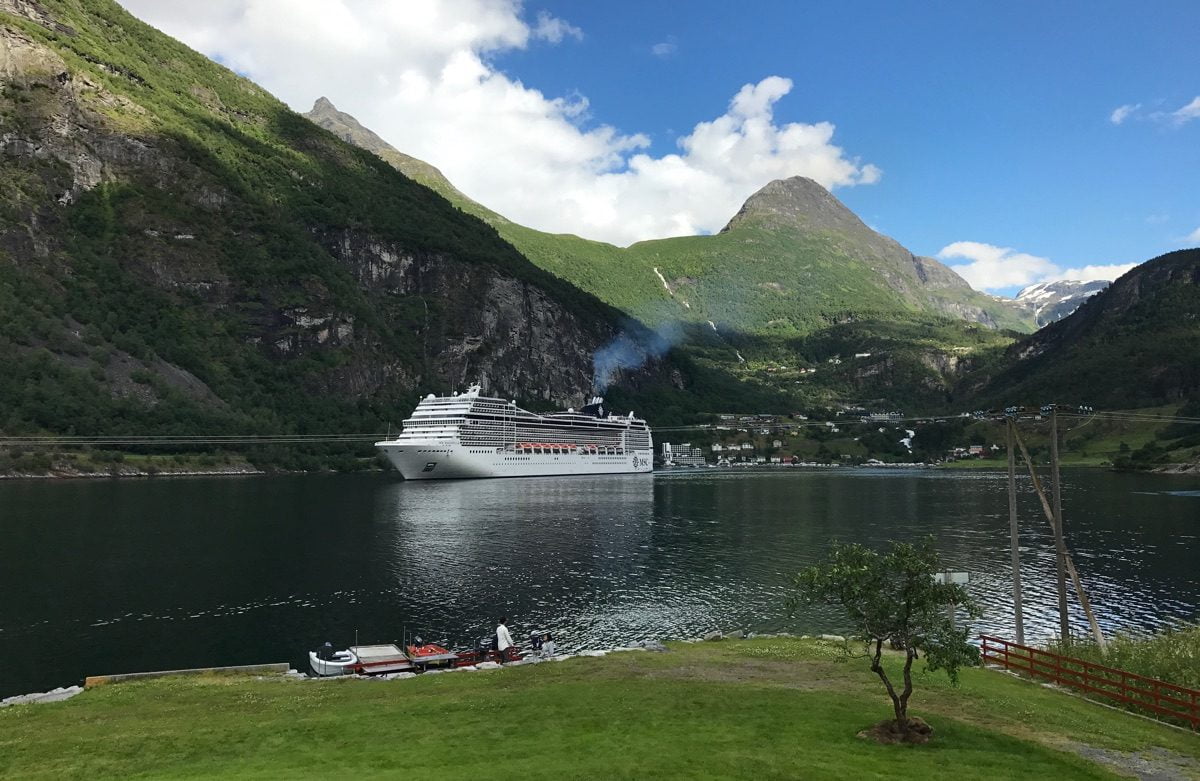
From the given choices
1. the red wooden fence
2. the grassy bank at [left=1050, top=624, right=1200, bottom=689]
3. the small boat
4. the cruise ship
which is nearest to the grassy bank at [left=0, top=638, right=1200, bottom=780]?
the red wooden fence

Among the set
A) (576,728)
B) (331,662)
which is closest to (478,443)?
(331,662)

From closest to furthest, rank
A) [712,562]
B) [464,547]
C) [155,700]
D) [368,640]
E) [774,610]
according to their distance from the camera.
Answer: [155,700] < [368,640] < [774,610] < [712,562] < [464,547]

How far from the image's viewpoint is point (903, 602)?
20844mm

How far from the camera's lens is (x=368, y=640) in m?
40.0

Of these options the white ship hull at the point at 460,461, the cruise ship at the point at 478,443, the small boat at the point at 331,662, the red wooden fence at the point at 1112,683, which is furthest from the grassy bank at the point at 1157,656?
the cruise ship at the point at 478,443

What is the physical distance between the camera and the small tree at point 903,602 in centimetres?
2030

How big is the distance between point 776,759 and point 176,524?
3109 inches

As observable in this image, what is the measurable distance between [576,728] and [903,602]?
10.2 m

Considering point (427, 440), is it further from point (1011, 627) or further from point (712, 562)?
point (1011, 627)

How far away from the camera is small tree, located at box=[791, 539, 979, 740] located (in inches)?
799

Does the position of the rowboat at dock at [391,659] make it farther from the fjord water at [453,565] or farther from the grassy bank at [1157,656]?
the grassy bank at [1157,656]

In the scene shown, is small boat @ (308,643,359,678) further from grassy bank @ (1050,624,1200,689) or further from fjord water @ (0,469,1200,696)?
grassy bank @ (1050,624,1200,689)

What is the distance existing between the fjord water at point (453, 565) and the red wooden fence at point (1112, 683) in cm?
1335

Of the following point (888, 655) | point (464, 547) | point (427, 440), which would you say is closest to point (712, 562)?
point (464, 547)
